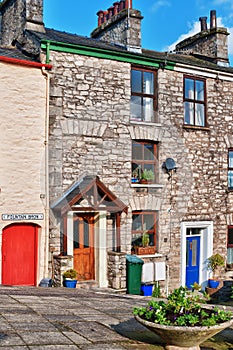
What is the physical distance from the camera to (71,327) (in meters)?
6.04

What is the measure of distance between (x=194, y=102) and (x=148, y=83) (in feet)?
5.63

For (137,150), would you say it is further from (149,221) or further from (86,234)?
(86,234)

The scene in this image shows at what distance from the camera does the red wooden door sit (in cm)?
1195

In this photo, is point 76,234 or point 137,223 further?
point 137,223

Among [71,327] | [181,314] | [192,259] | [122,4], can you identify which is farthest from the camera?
[122,4]

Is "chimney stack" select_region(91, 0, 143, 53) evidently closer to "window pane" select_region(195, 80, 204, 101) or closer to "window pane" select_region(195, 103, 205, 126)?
"window pane" select_region(195, 80, 204, 101)

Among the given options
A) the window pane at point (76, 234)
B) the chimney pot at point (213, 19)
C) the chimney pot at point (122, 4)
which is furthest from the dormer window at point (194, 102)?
the window pane at point (76, 234)

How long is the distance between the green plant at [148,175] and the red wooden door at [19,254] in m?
3.55

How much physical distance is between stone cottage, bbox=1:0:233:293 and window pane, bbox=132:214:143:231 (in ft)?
0.10

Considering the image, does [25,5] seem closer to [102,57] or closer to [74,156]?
[102,57]

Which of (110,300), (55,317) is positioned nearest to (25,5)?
(110,300)

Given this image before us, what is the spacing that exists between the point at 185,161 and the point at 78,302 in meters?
7.37

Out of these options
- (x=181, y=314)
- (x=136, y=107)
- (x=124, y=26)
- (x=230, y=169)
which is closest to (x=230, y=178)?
(x=230, y=169)

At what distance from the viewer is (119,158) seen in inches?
528
